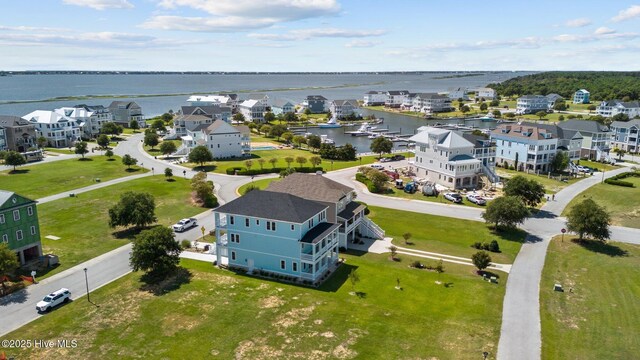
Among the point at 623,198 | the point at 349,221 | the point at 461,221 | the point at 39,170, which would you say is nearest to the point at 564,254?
the point at 461,221

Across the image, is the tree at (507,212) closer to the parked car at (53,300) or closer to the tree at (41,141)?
the parked car at (53,300)

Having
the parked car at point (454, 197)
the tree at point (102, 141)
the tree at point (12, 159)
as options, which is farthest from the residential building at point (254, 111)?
the parked car at point (454, 197)

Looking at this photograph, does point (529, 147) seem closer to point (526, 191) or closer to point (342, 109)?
point (526, 191)

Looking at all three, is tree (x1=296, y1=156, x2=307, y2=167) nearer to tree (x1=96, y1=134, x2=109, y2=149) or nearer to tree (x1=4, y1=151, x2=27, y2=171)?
tree (x1=96, y1=134, x2=109, y2=149)

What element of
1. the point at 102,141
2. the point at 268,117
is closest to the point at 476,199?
the point at 102,141

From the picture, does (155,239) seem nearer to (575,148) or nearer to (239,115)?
(575,148)

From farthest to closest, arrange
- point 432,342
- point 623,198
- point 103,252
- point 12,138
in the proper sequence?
point 12,138, point 623,198, point 103,252, point 432,342

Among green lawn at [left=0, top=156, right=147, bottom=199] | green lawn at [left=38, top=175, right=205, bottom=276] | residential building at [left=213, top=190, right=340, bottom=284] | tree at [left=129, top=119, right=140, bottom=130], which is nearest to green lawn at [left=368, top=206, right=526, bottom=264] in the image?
residential building at [left=213, top=190, right=340, bottom=284]
